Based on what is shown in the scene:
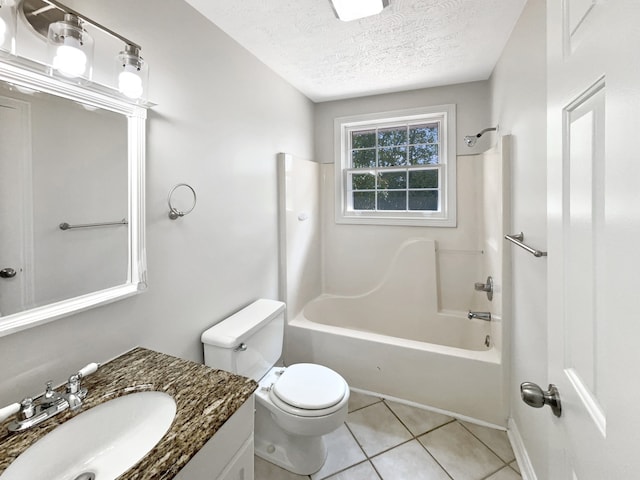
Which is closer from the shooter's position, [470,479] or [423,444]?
[470,479]

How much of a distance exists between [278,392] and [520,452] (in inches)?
53.8

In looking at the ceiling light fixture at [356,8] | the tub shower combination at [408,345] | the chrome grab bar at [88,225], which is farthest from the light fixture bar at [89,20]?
the tub shower combination at [408,345]

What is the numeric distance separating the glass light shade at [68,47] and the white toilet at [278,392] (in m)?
1.22

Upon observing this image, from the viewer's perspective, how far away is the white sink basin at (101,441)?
79cm

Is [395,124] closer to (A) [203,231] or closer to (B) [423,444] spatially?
(A) [203,231]

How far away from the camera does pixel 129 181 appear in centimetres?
121

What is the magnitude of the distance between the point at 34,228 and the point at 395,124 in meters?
2.70

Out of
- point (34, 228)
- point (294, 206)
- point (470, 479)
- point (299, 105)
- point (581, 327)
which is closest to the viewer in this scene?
point (581, 327)

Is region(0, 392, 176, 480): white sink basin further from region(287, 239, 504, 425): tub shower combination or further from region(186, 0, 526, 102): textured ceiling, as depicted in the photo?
region(186, 0, 526, 102): textured ceiling

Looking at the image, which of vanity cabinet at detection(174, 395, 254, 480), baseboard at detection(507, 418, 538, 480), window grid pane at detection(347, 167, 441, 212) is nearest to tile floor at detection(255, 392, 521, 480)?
baseboard at detection(507, 418, 538, 480)

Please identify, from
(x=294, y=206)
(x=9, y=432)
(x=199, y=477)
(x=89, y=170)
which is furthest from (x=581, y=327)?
(x=294, y=206)

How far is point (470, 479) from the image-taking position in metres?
1.56

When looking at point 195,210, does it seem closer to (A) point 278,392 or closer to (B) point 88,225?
(B) point 88,225

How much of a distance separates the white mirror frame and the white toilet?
0.54 metres
